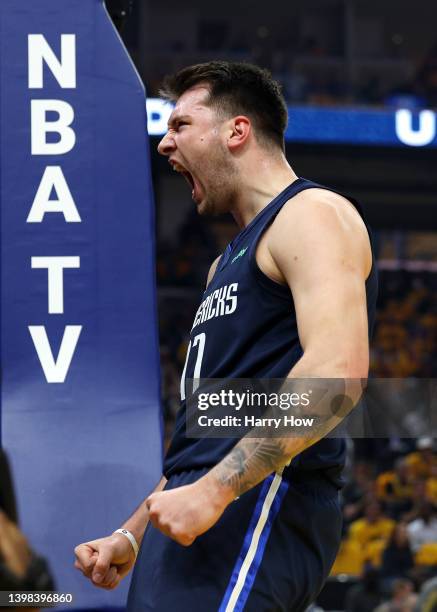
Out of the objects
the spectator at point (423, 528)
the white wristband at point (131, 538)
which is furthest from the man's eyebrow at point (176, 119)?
the spectator at point (423, 528)

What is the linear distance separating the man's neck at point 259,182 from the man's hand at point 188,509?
27.4 inches

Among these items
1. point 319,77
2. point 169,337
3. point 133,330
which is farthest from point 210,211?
point 319,77

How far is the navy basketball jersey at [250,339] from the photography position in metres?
2.08

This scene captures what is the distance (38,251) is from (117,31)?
0.67 meters

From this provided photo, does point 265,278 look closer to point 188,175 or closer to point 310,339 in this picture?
point 310,339

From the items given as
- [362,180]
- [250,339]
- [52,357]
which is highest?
[362,180]

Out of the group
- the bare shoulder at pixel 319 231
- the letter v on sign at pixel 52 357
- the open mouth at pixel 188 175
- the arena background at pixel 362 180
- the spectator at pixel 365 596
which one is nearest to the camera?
the bare shoulder at pixel 319 231

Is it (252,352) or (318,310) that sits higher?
(318,310)

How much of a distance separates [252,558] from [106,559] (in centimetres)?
37

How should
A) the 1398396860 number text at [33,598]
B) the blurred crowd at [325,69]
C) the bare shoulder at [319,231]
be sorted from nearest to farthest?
the bare shoulder at [319,231] → the 1398396860 number text at [33,598] → the blurred crowd at [325,69]

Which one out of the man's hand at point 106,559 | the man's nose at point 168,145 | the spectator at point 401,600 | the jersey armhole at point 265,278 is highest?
the man's nose at point 168,145

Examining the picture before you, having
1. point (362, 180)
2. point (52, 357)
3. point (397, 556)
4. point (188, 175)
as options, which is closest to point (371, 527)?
point (397, 556)

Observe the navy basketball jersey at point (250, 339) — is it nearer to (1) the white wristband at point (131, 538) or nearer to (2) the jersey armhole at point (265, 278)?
(2) the jersey armhole at point (265, 278)

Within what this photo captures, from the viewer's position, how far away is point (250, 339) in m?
2.12
